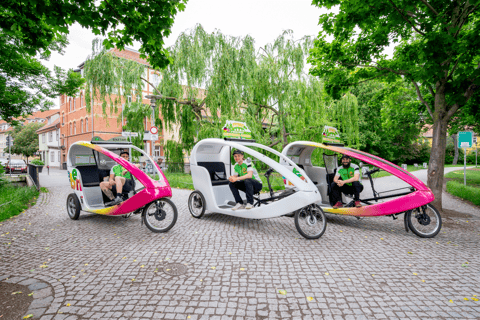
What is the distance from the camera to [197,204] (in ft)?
23.7

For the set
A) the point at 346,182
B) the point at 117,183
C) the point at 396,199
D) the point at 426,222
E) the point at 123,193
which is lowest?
the point at 426,222

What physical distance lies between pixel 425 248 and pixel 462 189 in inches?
356

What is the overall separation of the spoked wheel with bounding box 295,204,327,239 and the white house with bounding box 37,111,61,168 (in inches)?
1696

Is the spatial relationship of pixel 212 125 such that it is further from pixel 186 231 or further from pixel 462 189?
pixel 462 189

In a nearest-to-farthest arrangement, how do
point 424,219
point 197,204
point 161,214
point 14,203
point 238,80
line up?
point 424,219 → point 161,214 → point 197,204 → point 14,203 → point 238,80

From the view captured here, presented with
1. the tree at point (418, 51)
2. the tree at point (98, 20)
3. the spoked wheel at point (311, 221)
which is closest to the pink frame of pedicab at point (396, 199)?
the spoked wheel at point (311, 221)

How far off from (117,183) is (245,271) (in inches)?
148

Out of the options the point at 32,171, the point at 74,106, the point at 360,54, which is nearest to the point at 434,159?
the point at 360,54

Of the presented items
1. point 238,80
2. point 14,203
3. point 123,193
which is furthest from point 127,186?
point 238,80

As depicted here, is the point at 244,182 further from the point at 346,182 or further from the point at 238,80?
the point at 238,80

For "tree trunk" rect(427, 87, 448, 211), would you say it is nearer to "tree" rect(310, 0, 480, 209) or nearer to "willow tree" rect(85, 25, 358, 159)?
"tree" rect(310, 0, 480, 209)

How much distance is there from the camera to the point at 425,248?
4.74m

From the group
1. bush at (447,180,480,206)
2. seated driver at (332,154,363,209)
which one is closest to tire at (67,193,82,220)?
seated driver at (332,154,363,209)

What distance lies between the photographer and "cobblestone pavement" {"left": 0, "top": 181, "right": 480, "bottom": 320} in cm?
287
